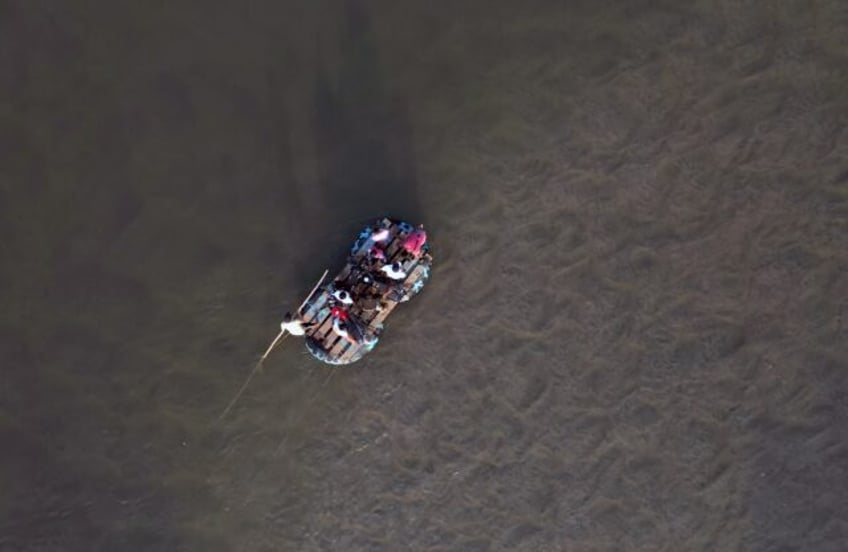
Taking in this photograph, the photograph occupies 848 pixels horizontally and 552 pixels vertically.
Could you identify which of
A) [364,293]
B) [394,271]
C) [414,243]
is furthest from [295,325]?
[414,243]

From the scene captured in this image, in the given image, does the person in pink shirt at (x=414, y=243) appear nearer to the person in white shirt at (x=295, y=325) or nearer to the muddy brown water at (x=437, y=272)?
the muddy brown water at (x=437, y=272)

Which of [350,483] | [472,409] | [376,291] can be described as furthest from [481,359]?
[350,483]

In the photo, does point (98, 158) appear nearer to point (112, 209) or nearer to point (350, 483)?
point (112, 209)

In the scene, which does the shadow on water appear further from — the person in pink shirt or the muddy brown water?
the person in pink shirt

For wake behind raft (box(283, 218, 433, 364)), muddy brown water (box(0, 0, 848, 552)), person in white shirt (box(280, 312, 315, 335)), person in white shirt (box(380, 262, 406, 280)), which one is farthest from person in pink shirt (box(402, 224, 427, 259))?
person in white shirt (box(280, 312, 315, 335))

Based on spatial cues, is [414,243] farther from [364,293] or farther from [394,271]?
[364,293]
